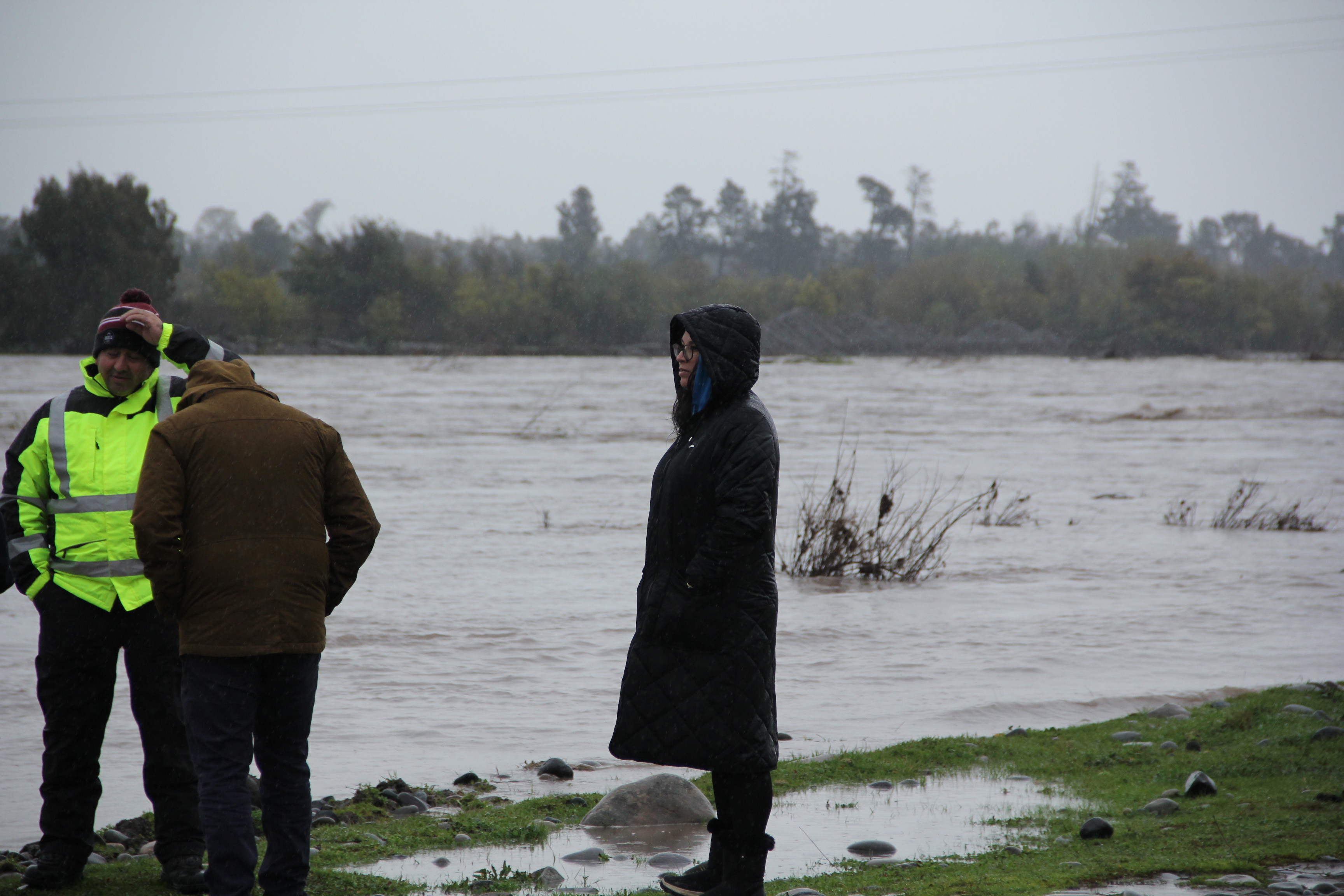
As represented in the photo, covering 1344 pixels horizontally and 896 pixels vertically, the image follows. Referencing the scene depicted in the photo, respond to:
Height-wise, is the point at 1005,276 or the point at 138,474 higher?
the point at 1005,276

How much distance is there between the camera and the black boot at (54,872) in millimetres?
3781

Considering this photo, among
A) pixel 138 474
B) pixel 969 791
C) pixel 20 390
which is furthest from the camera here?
pixel 20 390

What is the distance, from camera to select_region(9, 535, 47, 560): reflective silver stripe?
381 cm

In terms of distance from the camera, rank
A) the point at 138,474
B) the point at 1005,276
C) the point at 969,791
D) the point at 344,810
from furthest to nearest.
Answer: the point at 1005,276, the point at 969,791, the point at 344,810, the point at 138,474

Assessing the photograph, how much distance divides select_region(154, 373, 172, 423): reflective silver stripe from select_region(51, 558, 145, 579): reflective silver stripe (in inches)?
20.1

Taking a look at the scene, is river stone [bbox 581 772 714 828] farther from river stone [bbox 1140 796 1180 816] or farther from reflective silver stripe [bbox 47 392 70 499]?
reflective silver stripe [bbox 47 392 70 499]

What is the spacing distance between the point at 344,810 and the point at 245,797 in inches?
66.0

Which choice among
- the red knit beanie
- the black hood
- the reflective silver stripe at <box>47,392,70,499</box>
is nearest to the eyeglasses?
the black hood

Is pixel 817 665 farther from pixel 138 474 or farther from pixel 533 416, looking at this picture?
pixel 533 416

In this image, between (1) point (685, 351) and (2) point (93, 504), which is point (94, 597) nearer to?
(2) point (93, 504)

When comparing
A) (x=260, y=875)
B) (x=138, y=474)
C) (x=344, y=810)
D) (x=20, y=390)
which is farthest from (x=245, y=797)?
(x=20, y=390)

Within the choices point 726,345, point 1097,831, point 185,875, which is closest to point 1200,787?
point 1097,831

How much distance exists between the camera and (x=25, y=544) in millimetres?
3818

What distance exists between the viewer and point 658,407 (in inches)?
1428
